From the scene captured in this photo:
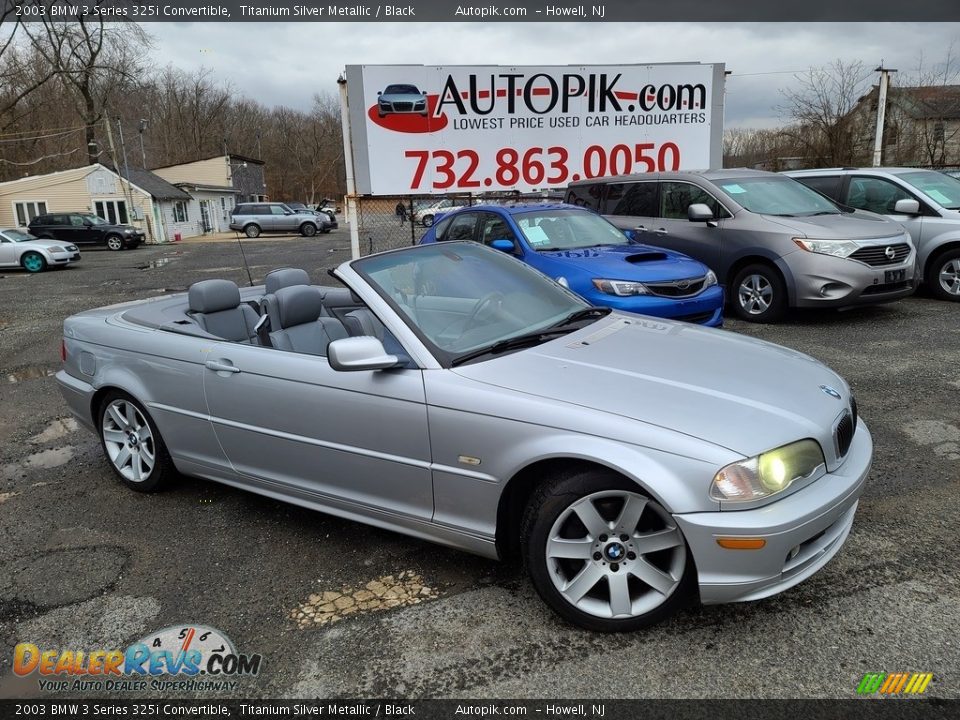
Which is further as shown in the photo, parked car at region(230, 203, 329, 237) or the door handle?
parked car at region(230, 203, 329, 237)

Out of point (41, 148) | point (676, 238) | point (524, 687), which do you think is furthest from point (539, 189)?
point (41, 148)

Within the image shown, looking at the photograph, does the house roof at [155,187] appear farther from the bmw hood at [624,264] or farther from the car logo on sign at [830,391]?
the car logo on sign at [830,391]

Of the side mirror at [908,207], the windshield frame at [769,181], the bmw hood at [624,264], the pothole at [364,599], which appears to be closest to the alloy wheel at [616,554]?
the pothole at [364,599]

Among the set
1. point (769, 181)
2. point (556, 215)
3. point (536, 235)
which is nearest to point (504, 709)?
point (536, 235)

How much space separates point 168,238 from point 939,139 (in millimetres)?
36531

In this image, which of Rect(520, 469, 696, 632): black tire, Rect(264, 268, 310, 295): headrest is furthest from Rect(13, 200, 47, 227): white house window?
Rect(520, 469, 696, 632): black tire

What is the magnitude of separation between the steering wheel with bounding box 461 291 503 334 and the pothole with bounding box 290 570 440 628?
3.92 feet

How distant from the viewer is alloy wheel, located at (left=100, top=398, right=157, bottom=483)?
4066mm

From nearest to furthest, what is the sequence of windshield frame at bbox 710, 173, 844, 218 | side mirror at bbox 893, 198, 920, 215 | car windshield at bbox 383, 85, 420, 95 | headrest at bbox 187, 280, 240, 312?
headrest at bbox 187, 280, 240, 312, windshield frame at bbox 710, 173, 844, 218, side mirror at bbox 893, 198, 920, 215, car windshield at bbox 383, 85, 420, 95

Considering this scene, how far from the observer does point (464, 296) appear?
347cm

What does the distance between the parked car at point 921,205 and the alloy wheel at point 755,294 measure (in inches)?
94.3

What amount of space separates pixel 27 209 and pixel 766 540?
43.7 m

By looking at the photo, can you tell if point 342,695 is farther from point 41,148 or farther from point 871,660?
point 41,148

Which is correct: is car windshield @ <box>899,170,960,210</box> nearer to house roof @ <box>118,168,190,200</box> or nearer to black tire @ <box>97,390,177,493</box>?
black tire @ <box>97,390,177,493</box>
